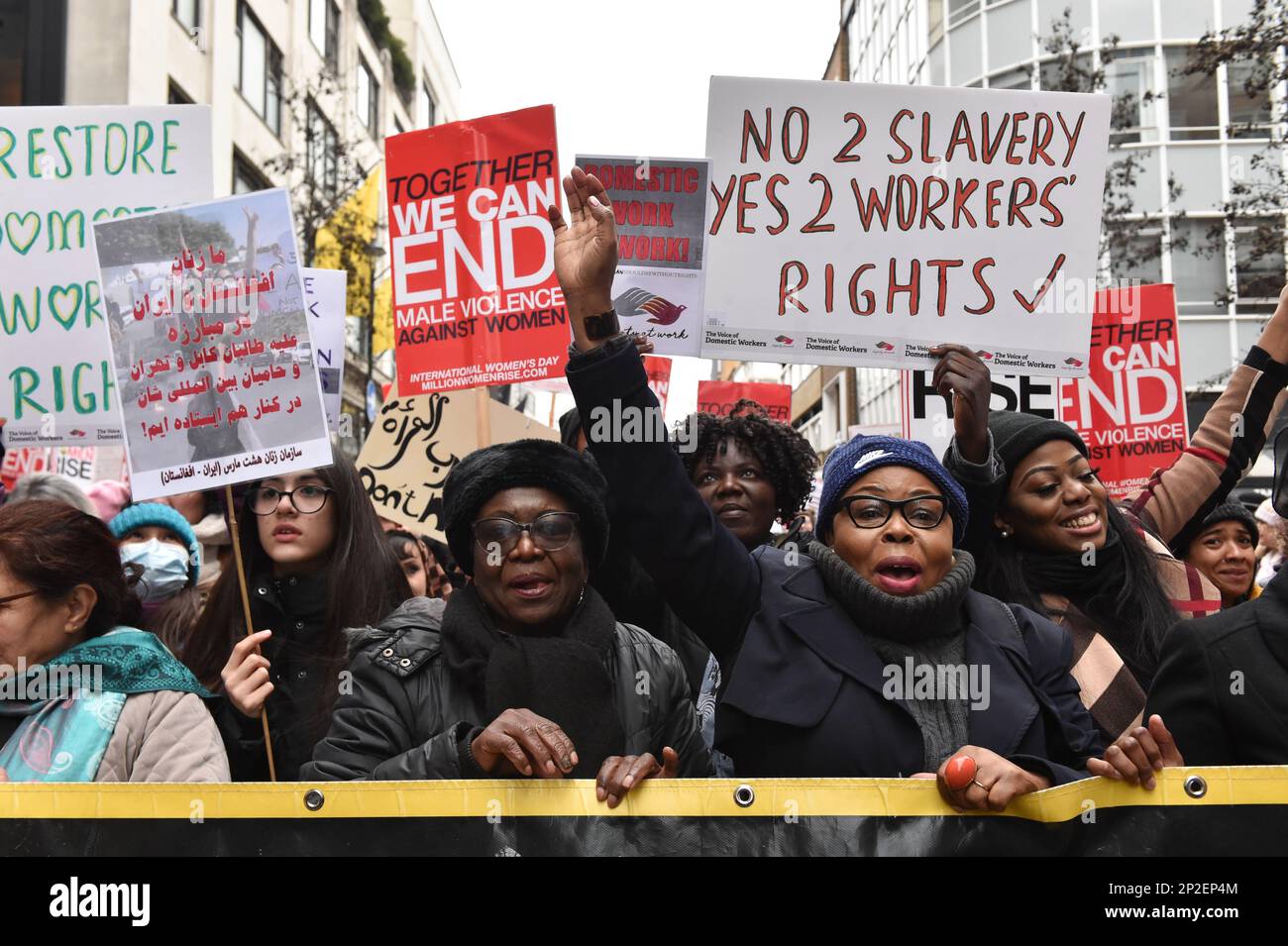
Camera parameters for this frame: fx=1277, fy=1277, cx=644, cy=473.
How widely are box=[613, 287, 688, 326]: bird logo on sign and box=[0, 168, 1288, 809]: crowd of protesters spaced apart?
615 millimetres

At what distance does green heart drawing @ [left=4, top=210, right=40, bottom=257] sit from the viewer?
4754 mm

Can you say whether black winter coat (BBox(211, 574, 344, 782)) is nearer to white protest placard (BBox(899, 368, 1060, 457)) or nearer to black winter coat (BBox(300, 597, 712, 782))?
black winter coat (BBox(300, 597, 712, 782))

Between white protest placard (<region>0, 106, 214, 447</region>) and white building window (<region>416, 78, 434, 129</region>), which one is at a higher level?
white building window (<region>416, 78, 434, 129</region>)

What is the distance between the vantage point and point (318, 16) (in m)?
27.9

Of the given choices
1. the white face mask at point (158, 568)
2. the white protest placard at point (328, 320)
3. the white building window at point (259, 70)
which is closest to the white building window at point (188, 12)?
the white building window at point (259, 70)

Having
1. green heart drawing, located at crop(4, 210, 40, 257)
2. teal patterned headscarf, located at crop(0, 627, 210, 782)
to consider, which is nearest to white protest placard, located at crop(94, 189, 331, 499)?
teal patterned headscarf, located at crop(0, 627, 210, 782)

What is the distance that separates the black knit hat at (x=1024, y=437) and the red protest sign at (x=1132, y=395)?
2260 mm

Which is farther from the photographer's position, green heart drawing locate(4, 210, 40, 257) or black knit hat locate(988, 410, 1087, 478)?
green heart drawing locate(4, 210, 40, 257)

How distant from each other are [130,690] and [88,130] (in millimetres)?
2856

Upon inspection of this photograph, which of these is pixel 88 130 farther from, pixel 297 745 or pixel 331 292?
pixel 297 745

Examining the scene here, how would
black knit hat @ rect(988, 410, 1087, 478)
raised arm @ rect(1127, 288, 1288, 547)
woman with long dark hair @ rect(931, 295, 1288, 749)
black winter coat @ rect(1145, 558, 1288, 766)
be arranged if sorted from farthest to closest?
raised arm @ rect(1127, 288, 1288, 547) → black knit hat @ rect(988, 410, 1087, 478) → woman with long dark hair @ rect(931, 295, 1288, 749) → black winter coat @ rect(1145, 558, 1288, 766)

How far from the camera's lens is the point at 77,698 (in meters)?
2.71

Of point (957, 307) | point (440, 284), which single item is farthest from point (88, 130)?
point (957, 307)

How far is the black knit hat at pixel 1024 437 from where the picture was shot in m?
3.47
